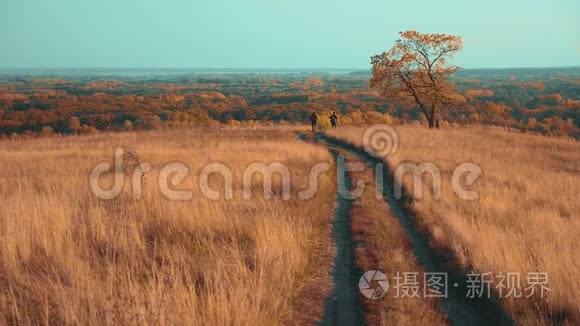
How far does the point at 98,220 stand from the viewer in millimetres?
6789

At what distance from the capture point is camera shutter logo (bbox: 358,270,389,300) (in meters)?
5.15

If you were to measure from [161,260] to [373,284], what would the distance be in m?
2.83

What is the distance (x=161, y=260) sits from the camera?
18.9 feet
